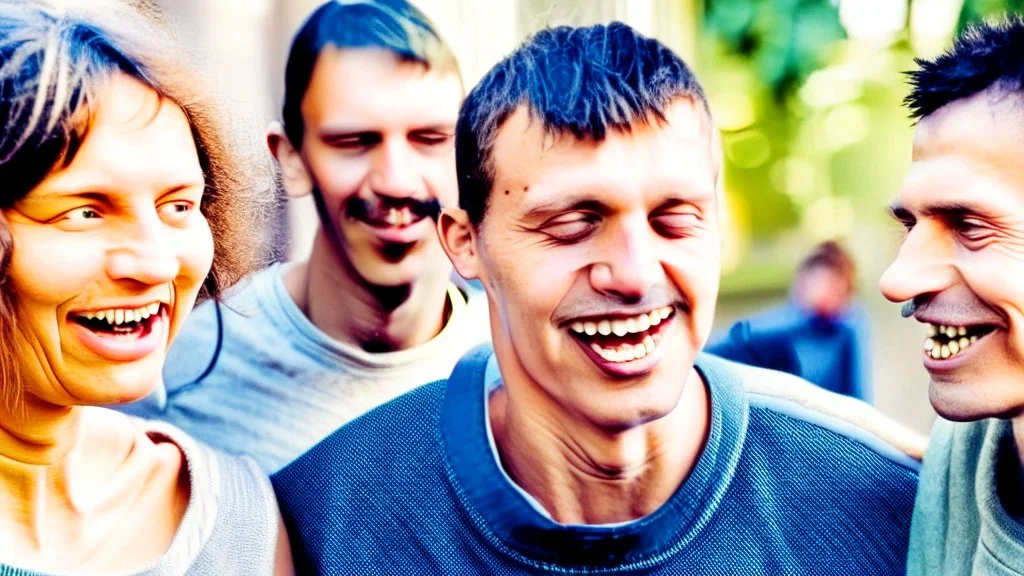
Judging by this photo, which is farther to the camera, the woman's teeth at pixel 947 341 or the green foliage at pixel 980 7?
the green foliage at pixel 980 7

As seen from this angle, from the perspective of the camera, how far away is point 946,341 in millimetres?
1749

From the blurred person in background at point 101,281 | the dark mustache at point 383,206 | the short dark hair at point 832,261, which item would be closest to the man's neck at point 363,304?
the dark mustache at point 383,206

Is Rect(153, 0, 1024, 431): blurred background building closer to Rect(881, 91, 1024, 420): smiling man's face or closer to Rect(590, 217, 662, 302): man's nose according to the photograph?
Rect(881, 91, 1024, 420): smiling man's face

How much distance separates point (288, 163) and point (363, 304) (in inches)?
11.5

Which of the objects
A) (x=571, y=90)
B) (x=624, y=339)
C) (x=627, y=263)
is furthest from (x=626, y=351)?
(x=571, y=90)

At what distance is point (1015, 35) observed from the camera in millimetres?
1719

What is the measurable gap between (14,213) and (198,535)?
1.84 feet

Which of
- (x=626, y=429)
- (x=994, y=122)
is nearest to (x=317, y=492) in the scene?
(x=626, y=429)

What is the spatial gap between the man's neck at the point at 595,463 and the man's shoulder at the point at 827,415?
0.45 feet

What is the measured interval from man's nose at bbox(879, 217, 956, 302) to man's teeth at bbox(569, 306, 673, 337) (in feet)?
1.12

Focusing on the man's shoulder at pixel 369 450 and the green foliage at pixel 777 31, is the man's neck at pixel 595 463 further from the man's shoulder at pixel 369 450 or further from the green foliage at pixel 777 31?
the green foliage at pixel 777 31

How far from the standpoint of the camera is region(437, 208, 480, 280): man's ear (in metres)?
1.95

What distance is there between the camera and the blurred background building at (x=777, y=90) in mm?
2189

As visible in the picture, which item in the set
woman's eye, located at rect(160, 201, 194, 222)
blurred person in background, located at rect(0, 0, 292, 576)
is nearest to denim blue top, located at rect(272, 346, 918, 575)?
blurred person in background, located at rect(0, 0, 292, 576)
